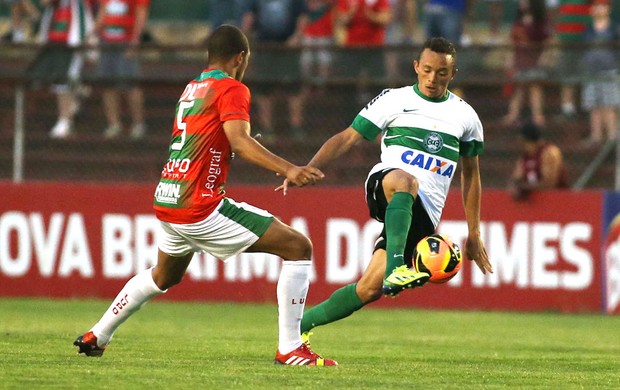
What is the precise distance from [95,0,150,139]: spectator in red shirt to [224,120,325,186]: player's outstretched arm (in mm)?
8719

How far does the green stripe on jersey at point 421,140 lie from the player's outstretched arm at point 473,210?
0.72 ft

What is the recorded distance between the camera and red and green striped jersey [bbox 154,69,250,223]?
833cm

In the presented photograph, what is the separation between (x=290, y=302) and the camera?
28.0 feet

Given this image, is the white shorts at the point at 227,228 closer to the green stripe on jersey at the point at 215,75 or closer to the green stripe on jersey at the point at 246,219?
the green stripe on jersey at the point at 246,219

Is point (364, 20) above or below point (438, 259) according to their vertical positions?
above

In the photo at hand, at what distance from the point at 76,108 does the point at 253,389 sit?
34.6 feet

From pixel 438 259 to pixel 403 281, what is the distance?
33 centimetres

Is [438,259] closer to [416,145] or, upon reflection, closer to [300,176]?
[416,145]

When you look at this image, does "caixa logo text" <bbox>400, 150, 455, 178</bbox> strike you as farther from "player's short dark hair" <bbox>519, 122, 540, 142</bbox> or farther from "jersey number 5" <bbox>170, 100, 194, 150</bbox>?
"player's short dark hair" <bbox>519, 122, 540, 142</bbox>

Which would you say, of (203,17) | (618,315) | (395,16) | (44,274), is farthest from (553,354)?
(203,17)

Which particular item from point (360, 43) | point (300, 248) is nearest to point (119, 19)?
point (360, 43)

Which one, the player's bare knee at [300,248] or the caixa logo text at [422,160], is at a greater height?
the caixa logo text at [422,160]

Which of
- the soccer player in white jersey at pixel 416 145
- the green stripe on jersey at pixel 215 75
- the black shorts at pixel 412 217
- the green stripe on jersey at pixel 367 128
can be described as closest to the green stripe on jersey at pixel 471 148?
the soccer player in white jersey at pixel 416 145

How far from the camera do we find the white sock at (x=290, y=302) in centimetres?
852
